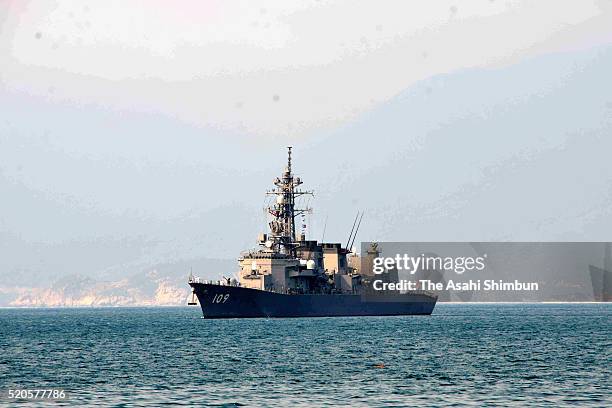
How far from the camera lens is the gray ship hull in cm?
10556

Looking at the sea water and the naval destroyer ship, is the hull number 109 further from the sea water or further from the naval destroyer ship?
the sea water

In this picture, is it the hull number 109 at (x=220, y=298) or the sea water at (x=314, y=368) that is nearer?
the sea water at (x=314, y=368)

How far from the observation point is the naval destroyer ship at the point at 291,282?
349 ft

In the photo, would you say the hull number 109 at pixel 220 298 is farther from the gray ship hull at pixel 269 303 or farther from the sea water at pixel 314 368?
the sea water at pixel 314 368

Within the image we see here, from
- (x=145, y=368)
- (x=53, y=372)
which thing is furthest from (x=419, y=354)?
(x=53, y=372)

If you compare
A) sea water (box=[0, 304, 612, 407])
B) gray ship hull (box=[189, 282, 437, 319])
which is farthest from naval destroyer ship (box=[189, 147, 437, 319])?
sea water (box=[0, 304, 612, 407])

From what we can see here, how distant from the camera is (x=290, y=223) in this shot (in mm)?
114938

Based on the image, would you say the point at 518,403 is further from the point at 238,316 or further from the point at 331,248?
the point at 331,248

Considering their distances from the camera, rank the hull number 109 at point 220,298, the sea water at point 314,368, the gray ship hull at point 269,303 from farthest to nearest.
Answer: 1. the hull number 109 at point 220,298
2. the gray ship hull at point 269,303
3. the sea water at point 314,368

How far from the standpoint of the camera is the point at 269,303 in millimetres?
106750

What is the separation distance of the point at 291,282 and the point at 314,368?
2177 inches

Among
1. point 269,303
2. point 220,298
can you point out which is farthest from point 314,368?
point 220,298

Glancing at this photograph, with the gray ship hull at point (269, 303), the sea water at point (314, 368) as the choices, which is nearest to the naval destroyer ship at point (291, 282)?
the gray ship hull at point (269, 303)

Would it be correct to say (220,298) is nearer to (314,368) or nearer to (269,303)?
(269,303)
